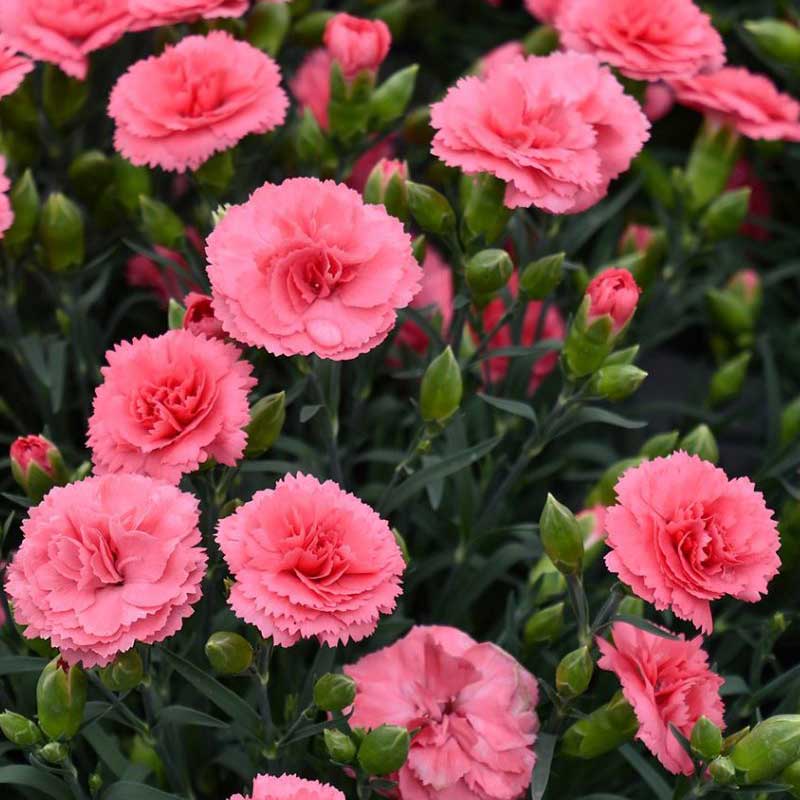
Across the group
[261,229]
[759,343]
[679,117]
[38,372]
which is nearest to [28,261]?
[38,372]

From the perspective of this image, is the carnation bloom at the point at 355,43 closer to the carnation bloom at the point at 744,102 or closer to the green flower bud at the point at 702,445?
the carnation bloom at the point at 744,102

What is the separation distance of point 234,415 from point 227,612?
0.20 m

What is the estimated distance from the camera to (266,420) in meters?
0.79

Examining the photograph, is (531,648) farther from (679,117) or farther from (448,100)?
(679,117)

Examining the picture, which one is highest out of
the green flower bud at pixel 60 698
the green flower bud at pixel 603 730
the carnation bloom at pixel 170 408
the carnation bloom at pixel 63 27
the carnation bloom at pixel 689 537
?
the carnation bloom at pixel 63 27

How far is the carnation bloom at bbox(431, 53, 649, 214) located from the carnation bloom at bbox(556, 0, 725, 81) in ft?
0.26

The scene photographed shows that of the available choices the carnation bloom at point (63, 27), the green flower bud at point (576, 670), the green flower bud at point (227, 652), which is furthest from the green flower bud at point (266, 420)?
the carnation bloom at point (63, 27)

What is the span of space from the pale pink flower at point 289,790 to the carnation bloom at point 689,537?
0.21m

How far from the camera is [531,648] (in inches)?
34.5

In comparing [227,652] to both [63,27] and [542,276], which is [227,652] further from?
[63,27]

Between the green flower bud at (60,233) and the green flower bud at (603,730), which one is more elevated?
the green flower bud at (60,233)

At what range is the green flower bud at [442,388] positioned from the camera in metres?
0.85

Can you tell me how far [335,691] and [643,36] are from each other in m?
0.64

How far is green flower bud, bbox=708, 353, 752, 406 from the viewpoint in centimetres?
117
